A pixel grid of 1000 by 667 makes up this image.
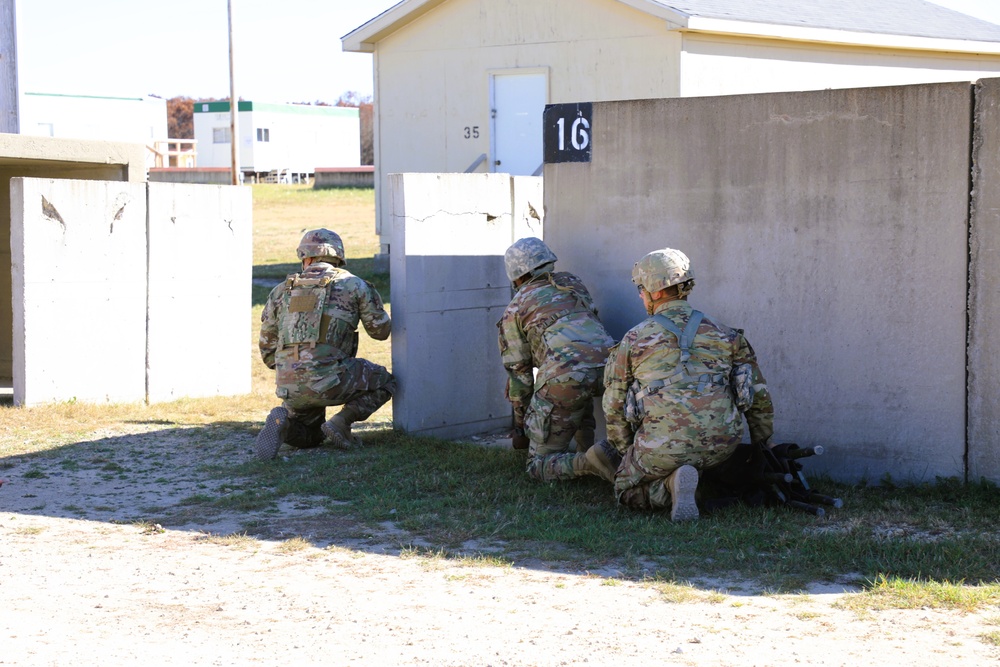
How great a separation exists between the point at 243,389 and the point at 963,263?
674 cm

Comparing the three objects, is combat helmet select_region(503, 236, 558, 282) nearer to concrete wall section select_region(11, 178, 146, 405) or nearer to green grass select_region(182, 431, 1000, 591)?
green grass select_region(182, 431, 1000, 591)

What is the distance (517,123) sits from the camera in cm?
1655

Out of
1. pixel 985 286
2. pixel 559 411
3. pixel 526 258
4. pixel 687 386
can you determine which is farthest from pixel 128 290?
pixel 985 286

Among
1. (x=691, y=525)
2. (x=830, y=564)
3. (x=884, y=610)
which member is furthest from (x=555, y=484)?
(x=884, y=610)

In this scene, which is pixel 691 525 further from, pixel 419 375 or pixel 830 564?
pixel 419 375

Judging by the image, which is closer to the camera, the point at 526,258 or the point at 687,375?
the point at 687,375

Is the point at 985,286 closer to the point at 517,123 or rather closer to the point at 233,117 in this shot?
the point at 517,123

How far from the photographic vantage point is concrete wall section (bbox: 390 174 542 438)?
8297mm

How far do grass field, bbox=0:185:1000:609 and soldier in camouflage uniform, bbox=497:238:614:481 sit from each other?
0.27 metres

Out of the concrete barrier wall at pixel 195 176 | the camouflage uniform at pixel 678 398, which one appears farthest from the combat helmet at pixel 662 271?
the concrete barrier wall at pixel 195 176

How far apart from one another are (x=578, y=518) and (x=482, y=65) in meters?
11.6

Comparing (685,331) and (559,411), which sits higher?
(685,331)

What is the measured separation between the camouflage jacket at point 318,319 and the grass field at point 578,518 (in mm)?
655

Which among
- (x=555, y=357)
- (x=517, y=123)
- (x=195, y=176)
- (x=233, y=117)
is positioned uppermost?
(x=233, y=117)
